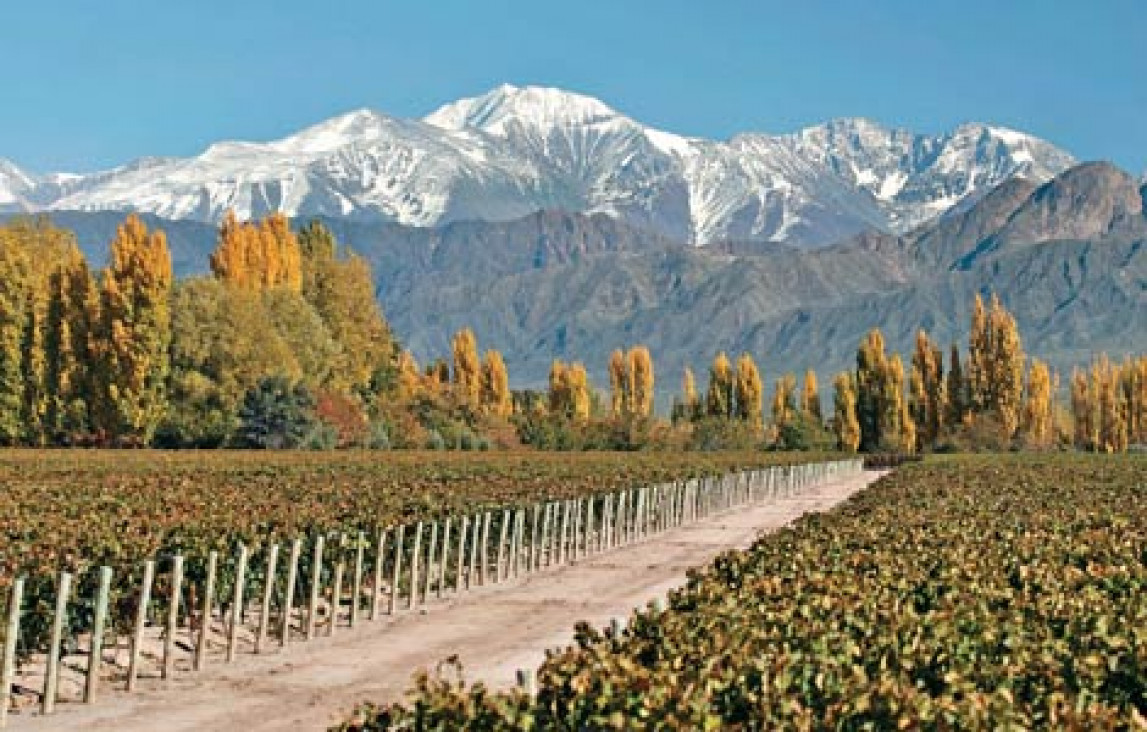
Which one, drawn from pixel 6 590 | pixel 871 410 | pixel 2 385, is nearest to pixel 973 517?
pixel 6 590

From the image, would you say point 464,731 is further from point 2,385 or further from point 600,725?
point 2,385

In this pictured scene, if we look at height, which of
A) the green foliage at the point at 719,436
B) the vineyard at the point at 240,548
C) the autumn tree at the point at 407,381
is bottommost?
the vineyard at the point at 240,548

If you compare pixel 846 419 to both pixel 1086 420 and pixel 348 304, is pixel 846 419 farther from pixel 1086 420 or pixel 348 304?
pixel 348 304

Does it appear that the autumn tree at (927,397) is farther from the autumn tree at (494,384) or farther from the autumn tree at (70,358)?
the autumn tree at (70,358)

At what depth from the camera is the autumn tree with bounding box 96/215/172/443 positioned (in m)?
85.3

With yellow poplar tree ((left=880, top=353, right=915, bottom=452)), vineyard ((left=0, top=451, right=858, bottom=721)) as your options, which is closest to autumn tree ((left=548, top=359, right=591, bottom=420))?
yellow poplar tree ((left=880, top=353, right=915, bottom=452))

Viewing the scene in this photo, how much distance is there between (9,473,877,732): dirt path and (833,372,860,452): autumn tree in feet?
409

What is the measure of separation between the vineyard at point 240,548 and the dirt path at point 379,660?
1.63 ft

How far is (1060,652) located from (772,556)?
750cm

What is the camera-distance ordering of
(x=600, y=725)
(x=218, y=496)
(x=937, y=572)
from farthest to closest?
(x=218, y=496) → (x=937, y=572) → (x=600, y=725)

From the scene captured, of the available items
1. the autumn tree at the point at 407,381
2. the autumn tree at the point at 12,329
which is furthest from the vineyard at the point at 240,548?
the autumn tree at the point at 407,381

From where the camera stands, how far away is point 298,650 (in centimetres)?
2417

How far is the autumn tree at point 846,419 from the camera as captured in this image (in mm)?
161125

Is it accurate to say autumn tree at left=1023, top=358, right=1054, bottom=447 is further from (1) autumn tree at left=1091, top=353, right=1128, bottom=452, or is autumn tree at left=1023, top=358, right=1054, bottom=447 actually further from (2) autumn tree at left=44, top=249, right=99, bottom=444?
(2) autumn tree at left=44, top=249, right=99, bottom=444
